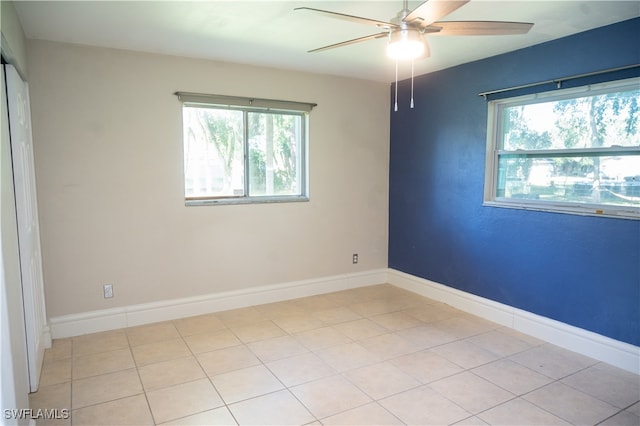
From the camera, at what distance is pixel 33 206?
3033 millimetres

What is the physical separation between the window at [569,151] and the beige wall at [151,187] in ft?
5.20

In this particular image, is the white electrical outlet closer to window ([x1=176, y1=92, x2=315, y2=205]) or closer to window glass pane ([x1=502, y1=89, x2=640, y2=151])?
window ([x1=176, y1=92, x2=315, y2=205])

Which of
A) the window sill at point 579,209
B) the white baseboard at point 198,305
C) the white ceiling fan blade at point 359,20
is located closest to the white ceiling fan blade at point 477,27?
the white ceiling fan blade at point 359,20

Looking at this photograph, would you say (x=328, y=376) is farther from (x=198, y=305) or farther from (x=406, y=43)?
(x=406, y=43)

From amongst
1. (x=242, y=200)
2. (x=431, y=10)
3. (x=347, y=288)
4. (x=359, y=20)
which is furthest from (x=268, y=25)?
(x=347, y=288)

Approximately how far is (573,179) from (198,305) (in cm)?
339

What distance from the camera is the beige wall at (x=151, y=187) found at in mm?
3236

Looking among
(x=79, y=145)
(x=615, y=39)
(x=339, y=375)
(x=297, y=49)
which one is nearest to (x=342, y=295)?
(x=339, y=375)

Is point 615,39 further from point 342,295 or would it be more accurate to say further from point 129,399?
point 129,399

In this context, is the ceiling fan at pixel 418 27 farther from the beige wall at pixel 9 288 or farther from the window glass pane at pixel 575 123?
the beige wall at pixel 9 288

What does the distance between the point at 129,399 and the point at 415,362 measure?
1.90 m

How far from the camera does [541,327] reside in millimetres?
3334

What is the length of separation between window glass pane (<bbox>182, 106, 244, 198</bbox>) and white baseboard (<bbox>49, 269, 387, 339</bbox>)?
1.00 m

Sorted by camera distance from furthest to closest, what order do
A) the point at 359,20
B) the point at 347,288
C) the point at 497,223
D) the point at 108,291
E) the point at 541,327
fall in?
the point at 347,288 → the point at 497,223 → the point at 108,291 → the point at 541,327 → the point at 359,20
